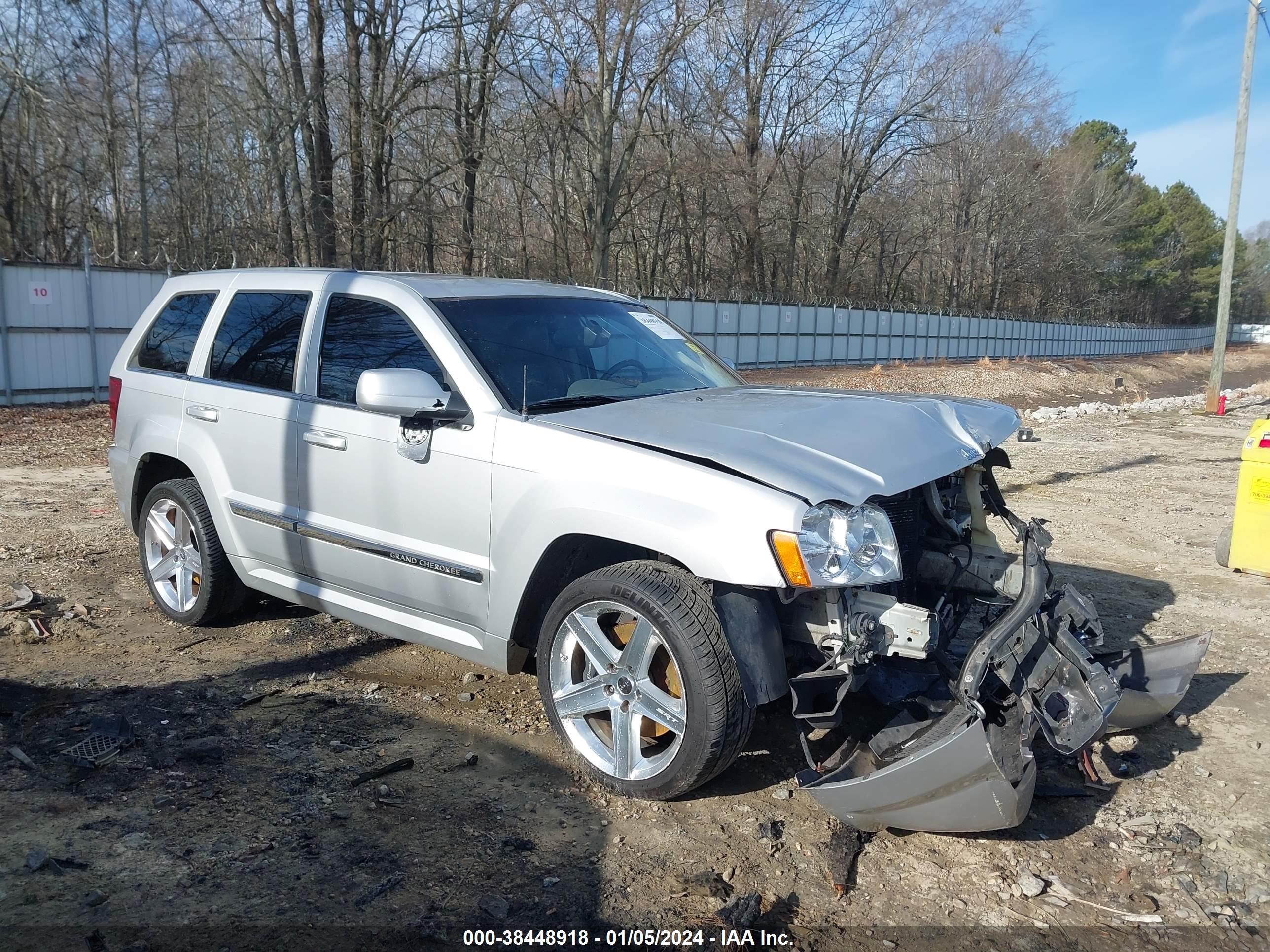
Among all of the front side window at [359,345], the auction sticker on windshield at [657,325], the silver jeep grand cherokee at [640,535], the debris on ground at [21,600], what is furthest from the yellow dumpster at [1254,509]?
the debris on ground at [21,600]

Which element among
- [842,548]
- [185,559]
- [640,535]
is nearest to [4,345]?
[185,559]

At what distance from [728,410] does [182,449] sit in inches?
Answer: 118

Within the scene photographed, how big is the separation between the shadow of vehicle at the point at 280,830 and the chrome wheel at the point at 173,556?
0.93 metres

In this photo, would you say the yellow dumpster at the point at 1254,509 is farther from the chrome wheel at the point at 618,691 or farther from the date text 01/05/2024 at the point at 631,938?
the date text 01/05/2024 at the point at 631,938

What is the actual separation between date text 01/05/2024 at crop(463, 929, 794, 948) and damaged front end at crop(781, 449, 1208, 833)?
21.1 inches

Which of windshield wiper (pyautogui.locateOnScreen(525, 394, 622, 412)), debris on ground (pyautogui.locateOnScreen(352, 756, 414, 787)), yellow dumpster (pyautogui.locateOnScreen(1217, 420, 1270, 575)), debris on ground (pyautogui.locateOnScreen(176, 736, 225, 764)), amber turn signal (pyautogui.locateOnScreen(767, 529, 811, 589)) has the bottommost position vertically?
debris on ground (pyautogui.locateOnScreen(176, 736, 225, 764))

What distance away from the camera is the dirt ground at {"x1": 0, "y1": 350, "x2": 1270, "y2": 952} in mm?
2814

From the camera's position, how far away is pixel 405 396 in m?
3.73

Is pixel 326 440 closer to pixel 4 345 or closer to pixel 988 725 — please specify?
pixel 988 725

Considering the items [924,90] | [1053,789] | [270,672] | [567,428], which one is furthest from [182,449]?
[924,90]

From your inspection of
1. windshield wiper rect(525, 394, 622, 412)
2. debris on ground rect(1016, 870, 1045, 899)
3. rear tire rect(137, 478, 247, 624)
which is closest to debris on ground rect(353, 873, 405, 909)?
windshield wiper rect(525, 394, 622, 412)

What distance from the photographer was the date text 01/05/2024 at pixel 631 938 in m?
2.71

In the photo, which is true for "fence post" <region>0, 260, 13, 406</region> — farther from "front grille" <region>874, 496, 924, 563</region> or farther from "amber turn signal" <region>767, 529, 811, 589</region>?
"amber turn signal" <region>767, 529, 811, 589</region>

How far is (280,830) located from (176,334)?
3.27 metres
